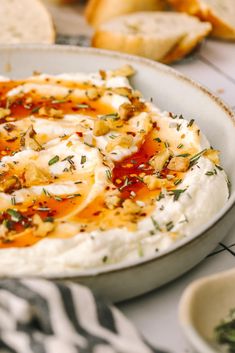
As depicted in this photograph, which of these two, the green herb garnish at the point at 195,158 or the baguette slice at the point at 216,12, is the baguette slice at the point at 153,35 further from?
the green herb garnish at the point at 195,158

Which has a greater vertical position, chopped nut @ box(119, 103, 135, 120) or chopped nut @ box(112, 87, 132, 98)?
chopped nut @ box(119, 103, 135, 120)

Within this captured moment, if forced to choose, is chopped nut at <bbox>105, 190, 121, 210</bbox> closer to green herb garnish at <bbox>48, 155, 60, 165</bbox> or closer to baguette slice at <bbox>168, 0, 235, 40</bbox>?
green herb garnish at <bbox>48, 155, 60, 165</bbox>

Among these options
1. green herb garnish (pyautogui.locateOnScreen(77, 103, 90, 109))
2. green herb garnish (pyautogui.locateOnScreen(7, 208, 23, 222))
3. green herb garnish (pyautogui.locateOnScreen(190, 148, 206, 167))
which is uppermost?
green herb garnish (pyautogui.locateOnScreen(190, 148, 206, 167))

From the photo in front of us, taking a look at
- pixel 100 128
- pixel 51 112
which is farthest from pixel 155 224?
pixel 51 112

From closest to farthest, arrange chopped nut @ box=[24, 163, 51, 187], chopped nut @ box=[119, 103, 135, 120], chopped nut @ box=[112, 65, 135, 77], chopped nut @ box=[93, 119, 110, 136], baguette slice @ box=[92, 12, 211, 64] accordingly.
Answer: chopped nut @ box=[24, 163, 51, 187] < chopped nut @ box=[93, 119, 110, 136] < chopped nut @ box=[119, 103, 135, 120] < chopped nut @ box=[112, 65, 135, 77] < baguette slice @ box=[92, 12, 211, 64]

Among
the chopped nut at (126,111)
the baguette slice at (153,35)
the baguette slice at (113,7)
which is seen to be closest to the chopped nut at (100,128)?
the chopped nut at (126,111)

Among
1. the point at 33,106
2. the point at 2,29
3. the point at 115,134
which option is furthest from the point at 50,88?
the point at 2,29

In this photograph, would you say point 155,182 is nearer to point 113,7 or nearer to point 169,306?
point 169,306

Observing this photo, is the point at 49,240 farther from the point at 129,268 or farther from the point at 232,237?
the point at 232,237

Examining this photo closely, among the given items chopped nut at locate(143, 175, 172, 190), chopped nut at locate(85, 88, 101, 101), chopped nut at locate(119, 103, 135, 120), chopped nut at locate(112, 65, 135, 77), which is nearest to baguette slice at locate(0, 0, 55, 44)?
chopped nut at locate(112, 65, 135, 77)
